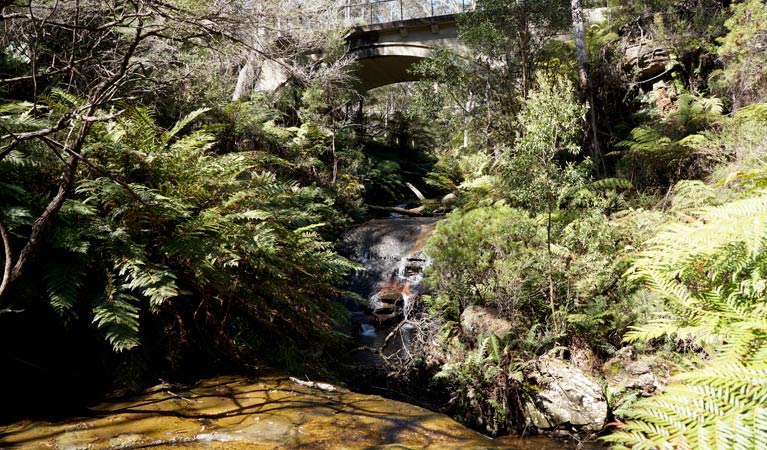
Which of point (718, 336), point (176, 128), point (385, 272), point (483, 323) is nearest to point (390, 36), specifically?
point (385, 272)

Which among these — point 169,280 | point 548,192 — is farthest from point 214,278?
point 548,192

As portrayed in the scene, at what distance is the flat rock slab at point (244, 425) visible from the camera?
2141 millimetres

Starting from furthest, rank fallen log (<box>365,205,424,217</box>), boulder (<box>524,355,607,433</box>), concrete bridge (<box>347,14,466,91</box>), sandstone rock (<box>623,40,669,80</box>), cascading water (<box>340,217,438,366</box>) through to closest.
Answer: concrete bridge (<box>347,14,466,91</box>) → fallen log (<box>365,205,424,217</box>) → sandstone rock (<box>623,40,669,80</box>) → cascading water (<box>340,217,438,366</box>) → boulder (<box>524,355,607,433</box>)

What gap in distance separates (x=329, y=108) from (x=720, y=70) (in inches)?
381

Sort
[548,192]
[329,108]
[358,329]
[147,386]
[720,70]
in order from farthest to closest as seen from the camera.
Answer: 1. [329,108]
2. [720,70]
3. [358,329]
4. [548,192]
5. [147,386]

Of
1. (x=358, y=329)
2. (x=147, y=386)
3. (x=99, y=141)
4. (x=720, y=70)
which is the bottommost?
(x=358, y=329)

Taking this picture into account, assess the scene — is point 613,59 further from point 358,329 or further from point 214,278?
point 214,278

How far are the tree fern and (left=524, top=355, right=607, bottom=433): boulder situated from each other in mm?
3789

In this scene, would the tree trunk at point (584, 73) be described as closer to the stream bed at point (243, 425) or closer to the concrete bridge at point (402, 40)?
the concrete bridge at point (402, 40)

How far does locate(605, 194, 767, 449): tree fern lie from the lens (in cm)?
97

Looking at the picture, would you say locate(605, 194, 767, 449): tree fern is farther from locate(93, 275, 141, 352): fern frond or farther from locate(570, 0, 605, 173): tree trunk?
locate(570, 0, 605, 173): tree trunk

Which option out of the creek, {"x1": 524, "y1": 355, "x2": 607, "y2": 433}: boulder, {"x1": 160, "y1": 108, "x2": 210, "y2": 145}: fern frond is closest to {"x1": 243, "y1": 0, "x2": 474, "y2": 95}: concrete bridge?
{"x1": 160, "y1": 108, "x2": 210, "y2": 145}: fern frond

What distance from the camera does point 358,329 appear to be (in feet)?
27.5

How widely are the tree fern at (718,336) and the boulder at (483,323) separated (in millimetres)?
4317
